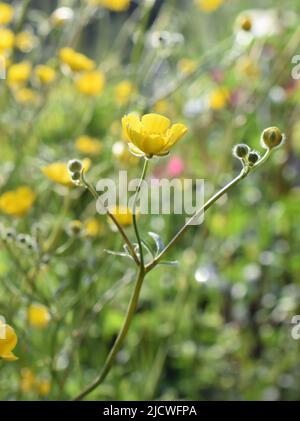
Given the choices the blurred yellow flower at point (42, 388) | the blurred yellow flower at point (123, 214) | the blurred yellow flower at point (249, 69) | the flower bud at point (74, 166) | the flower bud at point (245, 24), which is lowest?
the blurred yellow flower at point (42, 388)

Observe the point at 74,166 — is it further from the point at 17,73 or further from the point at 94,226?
the point at 17,73

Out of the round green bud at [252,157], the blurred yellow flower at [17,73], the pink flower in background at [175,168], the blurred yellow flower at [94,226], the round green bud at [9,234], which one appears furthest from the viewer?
the pink flower in background at [175,168]

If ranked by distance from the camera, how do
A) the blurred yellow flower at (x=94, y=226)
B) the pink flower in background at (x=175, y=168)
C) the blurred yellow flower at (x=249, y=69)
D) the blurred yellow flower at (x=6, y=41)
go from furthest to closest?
the pink flower in background at (x=175, y=168) < the blurred yellow flower at (x=249, y=69) < the blurred yellow flower at (x=6, y=41) < the blurred yellow flower at (x=94, y=226)

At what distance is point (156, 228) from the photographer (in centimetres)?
155

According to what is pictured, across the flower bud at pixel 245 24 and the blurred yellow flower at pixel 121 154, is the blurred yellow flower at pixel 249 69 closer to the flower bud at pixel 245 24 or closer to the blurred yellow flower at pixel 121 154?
the flower bud at pixel 245 24

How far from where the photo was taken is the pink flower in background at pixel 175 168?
1.65 metres

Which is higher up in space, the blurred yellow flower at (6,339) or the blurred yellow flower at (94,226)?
the blurred yellow flower at (6,339)

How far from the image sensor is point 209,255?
4.98 ft

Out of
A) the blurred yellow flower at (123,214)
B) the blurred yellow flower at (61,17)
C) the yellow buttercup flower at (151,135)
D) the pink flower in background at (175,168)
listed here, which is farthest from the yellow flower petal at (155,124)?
the pink flower in background at (175,168)

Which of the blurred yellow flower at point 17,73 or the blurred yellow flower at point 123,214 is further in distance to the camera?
the blurred yellow flower at point 17,73
